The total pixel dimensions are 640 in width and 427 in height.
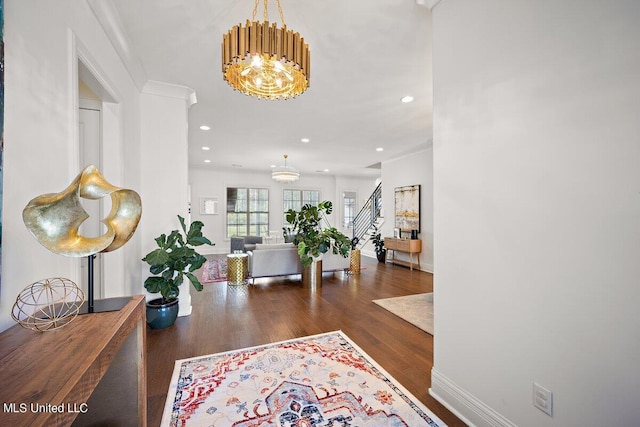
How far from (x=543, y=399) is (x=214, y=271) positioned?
600 centimetres

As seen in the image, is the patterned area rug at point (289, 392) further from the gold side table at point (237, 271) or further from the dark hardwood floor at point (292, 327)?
the gold side table at point (237, 271)

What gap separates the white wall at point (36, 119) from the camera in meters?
1.12

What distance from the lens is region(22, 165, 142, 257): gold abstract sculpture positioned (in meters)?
1.00

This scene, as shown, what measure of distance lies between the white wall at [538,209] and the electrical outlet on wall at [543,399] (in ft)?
0.08

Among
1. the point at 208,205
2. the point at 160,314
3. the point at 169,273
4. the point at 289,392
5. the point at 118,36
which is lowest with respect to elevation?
the point at 289,392

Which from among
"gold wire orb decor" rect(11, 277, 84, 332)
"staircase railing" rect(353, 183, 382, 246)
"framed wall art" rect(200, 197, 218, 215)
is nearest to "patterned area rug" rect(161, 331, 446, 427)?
"gold wire orb decor" rect(11, 277, 84, 332)

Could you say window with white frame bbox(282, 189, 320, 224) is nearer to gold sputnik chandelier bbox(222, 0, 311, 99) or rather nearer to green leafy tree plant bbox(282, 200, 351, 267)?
green leafy tree plant bbox(282, 200, 351, 267)

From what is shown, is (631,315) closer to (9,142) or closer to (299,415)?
(299,415)

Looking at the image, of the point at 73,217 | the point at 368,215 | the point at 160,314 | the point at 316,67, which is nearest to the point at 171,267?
the point at 160,314

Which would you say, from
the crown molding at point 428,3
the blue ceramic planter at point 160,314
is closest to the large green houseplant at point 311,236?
the blue ceramic planter at point 160,314

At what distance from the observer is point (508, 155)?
150cm

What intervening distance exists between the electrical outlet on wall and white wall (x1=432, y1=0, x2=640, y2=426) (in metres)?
0.02

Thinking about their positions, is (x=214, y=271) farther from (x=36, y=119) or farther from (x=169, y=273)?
(x=36, y=119)

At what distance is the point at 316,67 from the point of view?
287cm
